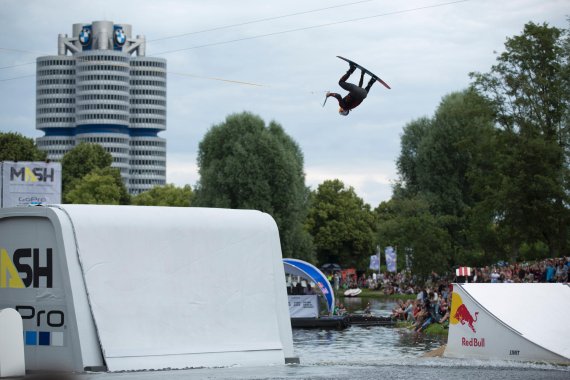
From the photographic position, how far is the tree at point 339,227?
434 ft

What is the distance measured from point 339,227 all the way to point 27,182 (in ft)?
299

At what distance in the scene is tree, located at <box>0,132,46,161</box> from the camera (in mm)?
126688

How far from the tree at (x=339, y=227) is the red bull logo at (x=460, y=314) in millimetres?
107572

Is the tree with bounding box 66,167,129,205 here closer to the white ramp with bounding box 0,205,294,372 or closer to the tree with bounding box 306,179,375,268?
the tree with bounding box 306,179,375,268

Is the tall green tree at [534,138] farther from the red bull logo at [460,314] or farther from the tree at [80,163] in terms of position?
the tree at [80,163]

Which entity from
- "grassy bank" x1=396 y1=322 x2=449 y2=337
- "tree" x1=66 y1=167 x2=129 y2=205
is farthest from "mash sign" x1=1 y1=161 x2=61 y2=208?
"tree" x1=66 y1=167 x2=129 y2=205

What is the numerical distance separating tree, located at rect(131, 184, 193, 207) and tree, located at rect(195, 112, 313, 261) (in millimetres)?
51148

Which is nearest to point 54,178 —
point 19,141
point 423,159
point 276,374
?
point 276,374

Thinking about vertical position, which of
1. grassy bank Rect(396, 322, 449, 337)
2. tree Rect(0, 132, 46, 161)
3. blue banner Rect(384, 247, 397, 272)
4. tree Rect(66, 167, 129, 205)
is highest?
tree Rect(0, 132, 46, 161)

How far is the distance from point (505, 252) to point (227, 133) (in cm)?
2719

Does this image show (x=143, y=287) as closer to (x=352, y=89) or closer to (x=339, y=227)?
(x=352, y=89)

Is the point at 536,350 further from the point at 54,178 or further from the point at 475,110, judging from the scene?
the point at 475,110

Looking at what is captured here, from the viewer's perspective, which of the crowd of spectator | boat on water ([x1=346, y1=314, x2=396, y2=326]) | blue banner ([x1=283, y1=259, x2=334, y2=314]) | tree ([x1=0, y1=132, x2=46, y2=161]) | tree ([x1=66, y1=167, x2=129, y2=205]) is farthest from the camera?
tree ([x1=0, y1=132, x2=46, y2=161])

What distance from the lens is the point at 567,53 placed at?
6116 cm
